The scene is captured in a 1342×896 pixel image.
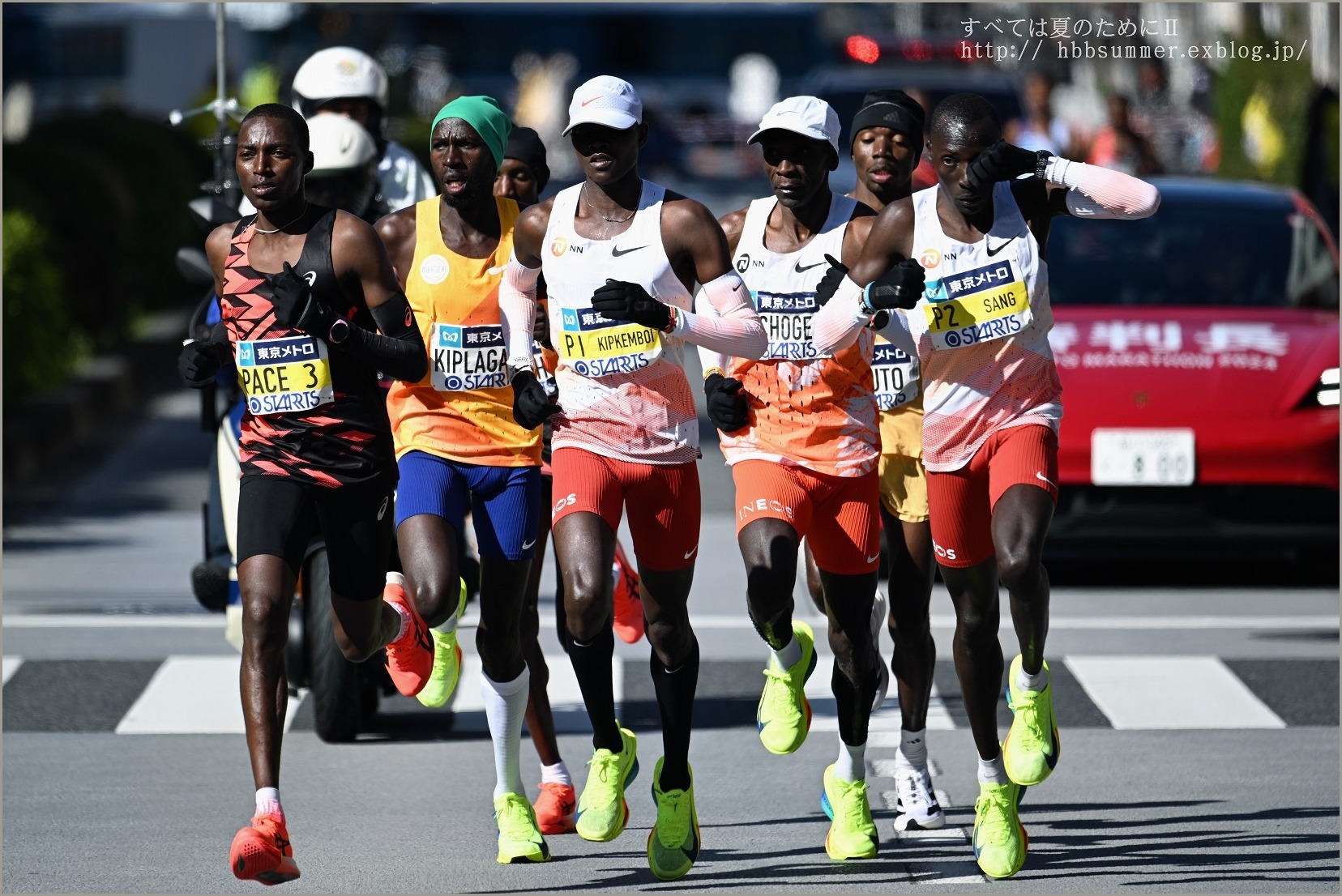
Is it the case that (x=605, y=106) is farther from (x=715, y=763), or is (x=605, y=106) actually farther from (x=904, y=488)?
(x=715, y=763)

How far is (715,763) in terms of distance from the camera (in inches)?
330

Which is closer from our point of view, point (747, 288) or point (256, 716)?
point (256, 716)

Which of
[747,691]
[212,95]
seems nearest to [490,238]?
[747,691]

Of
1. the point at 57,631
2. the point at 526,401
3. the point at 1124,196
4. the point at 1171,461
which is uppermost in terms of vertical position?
the point at 1124,196

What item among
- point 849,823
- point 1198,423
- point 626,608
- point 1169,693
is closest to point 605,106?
point 849,823

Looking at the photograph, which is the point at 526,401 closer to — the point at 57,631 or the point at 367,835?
the point at 367,835

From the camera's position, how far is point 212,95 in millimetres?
28422

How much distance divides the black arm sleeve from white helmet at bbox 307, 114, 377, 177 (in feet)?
7.10

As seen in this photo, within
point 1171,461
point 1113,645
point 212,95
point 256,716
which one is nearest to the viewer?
point 256,716

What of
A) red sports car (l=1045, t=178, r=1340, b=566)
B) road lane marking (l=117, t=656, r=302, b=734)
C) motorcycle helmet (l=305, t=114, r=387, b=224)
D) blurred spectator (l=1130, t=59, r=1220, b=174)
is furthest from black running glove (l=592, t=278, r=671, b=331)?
blurred spectator (l=1130, t=59, r=1220, b=174)

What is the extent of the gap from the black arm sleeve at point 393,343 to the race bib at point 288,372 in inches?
4.2

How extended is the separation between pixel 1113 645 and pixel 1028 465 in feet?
13.1

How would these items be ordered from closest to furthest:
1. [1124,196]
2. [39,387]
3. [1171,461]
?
[1124,196] → [1171,461] → [39,387]

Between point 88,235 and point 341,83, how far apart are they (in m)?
10.9
